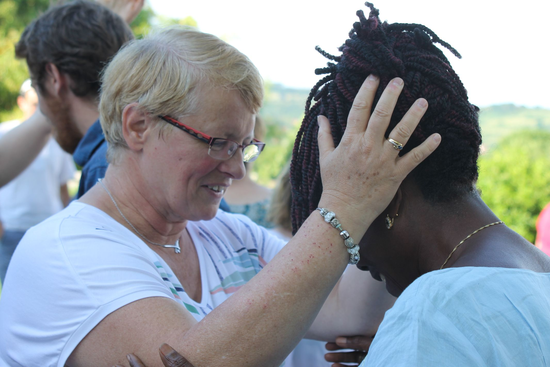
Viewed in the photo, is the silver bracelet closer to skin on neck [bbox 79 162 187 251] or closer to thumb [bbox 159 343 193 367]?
thumb [bbox 159 343 193 367]

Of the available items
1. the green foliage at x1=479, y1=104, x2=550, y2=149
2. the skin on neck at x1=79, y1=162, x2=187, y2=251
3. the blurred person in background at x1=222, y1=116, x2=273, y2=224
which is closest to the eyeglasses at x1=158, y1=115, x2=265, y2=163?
the skin on neck at x1=79, y1=162, x2=187, y2=251

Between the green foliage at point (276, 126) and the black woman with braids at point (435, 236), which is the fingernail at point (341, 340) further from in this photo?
the green foliage at point (276, 126)

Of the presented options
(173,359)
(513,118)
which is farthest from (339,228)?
(513,118)

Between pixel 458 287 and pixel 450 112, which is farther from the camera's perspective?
pixel 450 112

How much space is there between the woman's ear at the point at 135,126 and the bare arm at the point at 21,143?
5.39ft

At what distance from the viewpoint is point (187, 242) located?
216 cm

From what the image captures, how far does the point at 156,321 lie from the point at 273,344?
0.36 meters

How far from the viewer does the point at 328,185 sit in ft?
4.75

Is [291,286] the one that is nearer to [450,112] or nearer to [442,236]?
[442,236]

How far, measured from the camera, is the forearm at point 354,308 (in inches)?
86.2

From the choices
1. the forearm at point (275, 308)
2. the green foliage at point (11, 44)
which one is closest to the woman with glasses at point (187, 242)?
the forearm at point (275, 308)

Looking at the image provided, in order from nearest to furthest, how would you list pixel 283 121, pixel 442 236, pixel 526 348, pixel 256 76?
pixel 526 348
pixel 442 236
pixel 256 76
pixel 283 121

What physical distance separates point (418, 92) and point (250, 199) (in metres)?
2.69

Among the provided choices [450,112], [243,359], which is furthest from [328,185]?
[243,359]
